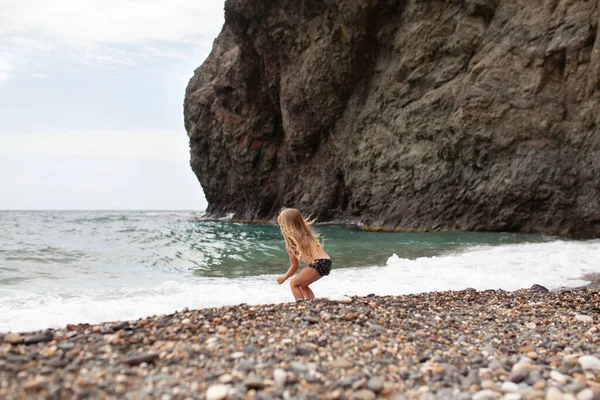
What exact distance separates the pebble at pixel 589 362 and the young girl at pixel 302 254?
2.94m

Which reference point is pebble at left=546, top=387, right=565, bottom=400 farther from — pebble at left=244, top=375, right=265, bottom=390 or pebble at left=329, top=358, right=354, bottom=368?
pebble at left=244, top=375, right=265, bottom=390

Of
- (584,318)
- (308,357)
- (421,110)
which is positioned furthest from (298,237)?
(421,110)

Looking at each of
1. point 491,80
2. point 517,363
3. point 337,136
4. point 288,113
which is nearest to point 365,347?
point 517,363

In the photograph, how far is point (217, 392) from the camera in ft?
8.68

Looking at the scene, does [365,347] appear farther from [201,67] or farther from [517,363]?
[201,67]

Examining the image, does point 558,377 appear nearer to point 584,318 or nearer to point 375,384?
point 375,384

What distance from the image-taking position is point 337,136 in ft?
91.1

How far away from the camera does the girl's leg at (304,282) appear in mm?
5773

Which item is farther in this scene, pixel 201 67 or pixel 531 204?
pixel 201 67

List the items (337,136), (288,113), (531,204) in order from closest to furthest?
1. (531,204)
2. (337,136)
3. (288,113)

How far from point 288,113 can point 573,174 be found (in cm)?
1713

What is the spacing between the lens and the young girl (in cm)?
579

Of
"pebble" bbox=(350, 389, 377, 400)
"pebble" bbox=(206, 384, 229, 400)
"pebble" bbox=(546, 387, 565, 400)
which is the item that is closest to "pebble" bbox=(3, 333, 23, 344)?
"pebble" bbox=(206, 384, 229, 400)

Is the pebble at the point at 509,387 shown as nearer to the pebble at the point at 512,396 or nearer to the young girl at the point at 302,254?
the pebble at the point at 512,396
